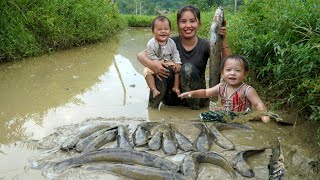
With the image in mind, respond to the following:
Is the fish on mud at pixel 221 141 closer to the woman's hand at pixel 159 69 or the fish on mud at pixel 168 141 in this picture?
the fish on mud at pixel 168 141

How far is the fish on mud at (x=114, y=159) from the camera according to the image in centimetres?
319

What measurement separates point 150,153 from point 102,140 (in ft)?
1.87

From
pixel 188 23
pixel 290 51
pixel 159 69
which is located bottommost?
pixel 159 69

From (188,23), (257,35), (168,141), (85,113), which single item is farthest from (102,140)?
(257,35)

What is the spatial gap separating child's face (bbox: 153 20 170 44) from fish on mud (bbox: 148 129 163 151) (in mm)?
1616

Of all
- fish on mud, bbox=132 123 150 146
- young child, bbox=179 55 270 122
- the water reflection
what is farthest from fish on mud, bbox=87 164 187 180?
young child, bbox=179 55 270 122

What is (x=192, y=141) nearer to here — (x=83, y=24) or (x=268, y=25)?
(x=268, y=25)

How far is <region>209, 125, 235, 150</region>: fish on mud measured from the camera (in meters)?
3.79

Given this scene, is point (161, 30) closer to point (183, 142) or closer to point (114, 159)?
point (183, 142)

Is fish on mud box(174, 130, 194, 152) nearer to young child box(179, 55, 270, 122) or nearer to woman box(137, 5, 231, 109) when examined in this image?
young child box(179, 55, 270, 122)

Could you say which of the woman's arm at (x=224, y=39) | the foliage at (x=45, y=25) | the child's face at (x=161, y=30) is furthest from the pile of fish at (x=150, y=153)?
the foliage at (x=45, y=25)

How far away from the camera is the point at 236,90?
4.30 meters

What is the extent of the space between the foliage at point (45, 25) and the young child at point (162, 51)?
14.7 feet

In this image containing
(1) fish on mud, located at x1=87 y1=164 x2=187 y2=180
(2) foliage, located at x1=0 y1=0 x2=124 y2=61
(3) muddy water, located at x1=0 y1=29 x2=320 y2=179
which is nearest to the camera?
(1) fish on mud, located at x1=87 y1=164 x2=187 y2=180
